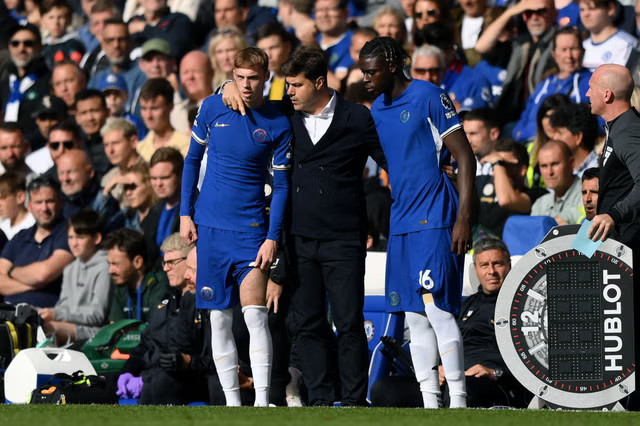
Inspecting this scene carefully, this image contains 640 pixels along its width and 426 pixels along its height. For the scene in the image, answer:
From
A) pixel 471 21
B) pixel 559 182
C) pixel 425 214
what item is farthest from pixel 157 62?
pixel 425 214

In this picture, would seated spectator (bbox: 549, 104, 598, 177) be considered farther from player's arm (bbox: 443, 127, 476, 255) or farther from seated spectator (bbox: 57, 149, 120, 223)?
seated spectator (bbox: 57, 149, 120, 223)

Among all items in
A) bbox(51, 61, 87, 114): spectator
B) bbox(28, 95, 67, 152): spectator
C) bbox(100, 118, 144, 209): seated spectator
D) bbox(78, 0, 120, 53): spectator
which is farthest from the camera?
bbox(78, 0, 120, 53): spectator

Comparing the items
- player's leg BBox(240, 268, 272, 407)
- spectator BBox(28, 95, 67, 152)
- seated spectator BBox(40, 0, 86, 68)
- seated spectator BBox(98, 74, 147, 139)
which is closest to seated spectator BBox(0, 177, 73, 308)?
seated spectator BBox(98, 74, 147, 139)

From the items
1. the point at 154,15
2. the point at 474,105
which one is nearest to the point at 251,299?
the point at 474,105

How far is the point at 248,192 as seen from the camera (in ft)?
29.2

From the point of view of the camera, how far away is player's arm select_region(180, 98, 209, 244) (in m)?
8.99

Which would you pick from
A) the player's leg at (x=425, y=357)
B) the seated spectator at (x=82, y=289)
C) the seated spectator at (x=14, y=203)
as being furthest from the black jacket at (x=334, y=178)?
the seated spectator at (x=14, y=203)

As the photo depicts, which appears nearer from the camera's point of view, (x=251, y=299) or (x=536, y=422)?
(x=536, y=422)

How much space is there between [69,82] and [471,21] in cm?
503

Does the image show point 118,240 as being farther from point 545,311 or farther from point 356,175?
point 545,311

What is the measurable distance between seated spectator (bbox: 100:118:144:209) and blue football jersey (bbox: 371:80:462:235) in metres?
5.94

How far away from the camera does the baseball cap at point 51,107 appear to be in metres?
16.3

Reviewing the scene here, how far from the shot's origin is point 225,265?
885 centimetres

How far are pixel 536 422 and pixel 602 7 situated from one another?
22.2 ft
